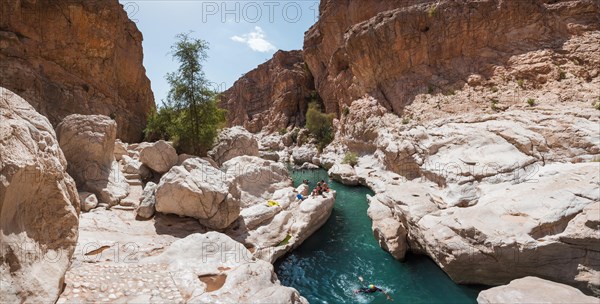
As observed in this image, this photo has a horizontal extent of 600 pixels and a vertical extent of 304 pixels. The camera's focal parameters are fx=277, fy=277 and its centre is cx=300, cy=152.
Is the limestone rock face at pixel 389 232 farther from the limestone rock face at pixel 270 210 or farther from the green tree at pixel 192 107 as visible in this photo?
the green tree at pixel 192 107

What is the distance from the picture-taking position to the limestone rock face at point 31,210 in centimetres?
471

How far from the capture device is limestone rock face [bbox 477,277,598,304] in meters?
6.89

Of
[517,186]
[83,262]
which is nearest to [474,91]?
[517,186]

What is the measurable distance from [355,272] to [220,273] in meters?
5.67

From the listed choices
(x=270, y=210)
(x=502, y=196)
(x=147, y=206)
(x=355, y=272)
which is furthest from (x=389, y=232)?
(x=147, y=206)

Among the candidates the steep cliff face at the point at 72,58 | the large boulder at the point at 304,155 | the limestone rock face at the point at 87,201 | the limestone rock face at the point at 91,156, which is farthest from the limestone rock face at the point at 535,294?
the large boulder at the point at 304,155

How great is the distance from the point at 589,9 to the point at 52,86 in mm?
44947

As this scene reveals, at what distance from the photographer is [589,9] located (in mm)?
23109

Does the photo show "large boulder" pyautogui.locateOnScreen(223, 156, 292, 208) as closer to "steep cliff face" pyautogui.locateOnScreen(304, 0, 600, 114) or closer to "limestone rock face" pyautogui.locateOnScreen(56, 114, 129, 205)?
"limestone rock face" pyautogui.locateOnScreen(56, 114, 129, 205)

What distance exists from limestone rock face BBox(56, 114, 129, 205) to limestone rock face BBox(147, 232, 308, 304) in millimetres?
5857

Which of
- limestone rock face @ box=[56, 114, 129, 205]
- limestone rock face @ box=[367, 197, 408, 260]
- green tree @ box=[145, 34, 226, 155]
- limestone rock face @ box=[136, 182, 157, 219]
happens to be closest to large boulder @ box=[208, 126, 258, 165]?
green tree @ box=[145, 34, 226, 155]

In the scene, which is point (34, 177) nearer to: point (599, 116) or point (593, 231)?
point (593, 231)

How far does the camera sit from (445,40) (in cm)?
2908

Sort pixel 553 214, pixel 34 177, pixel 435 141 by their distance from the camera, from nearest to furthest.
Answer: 1. pixel 34 177
2. pixel 553 214
3. pixel 435 141
